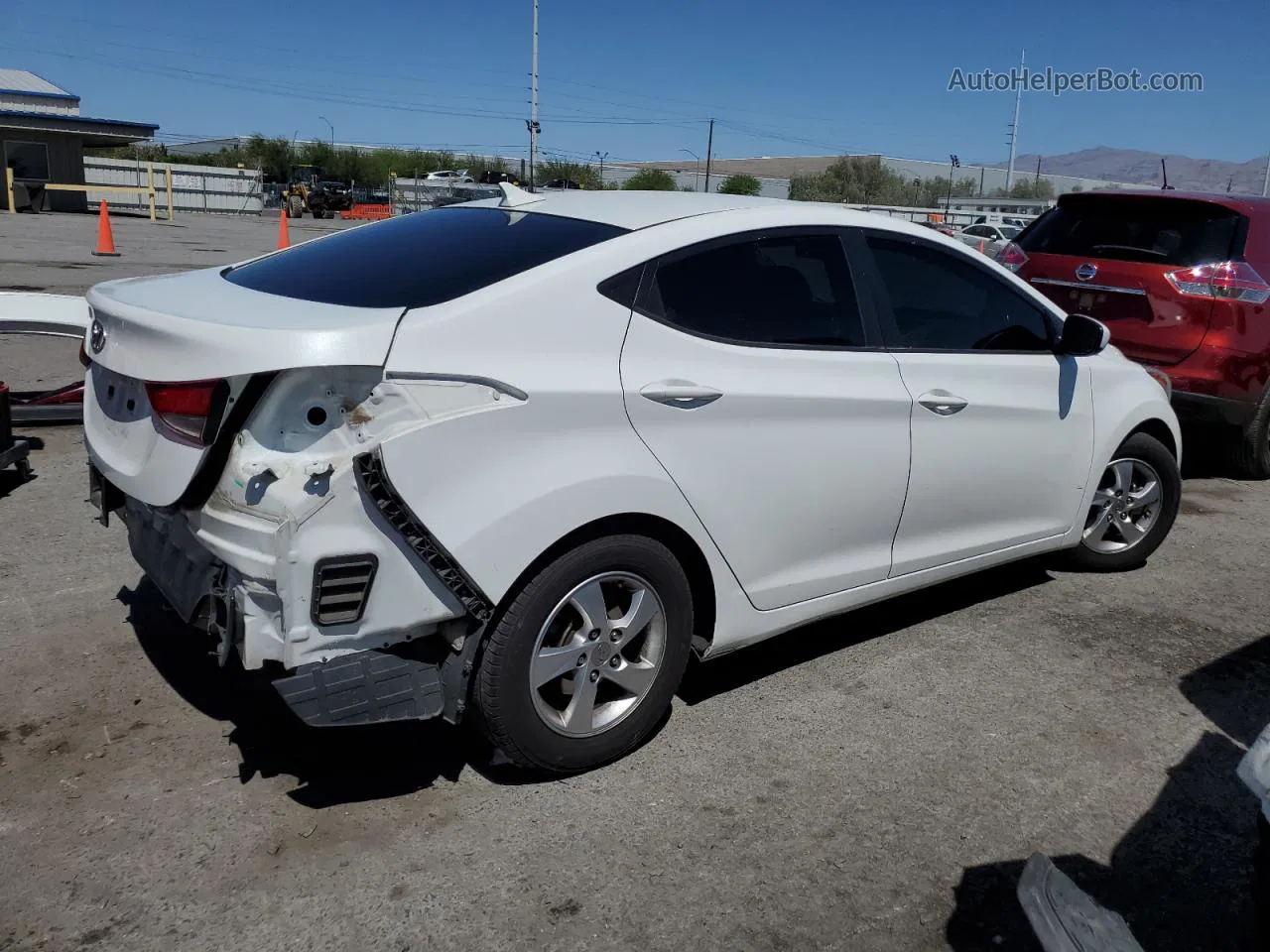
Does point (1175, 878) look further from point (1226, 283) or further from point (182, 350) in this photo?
point (1226, 283)

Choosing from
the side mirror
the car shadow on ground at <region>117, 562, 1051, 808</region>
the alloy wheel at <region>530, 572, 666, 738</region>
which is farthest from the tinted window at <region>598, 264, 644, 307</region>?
the side mirror

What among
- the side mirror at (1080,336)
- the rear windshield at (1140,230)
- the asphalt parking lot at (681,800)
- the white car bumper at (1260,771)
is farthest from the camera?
the rear windshield at (1140,230)

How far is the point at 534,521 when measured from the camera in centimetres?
296

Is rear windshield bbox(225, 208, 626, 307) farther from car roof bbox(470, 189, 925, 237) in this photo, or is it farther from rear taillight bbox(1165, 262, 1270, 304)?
rear taillight bbox(1165, 262, 1270, 304)

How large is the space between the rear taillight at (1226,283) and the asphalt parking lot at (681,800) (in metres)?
2.81

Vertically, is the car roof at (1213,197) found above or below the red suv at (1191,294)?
above

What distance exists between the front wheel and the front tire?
2667 millimetres

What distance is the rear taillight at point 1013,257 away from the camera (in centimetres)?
760

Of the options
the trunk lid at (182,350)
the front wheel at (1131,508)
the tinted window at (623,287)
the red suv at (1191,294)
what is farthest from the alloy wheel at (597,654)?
the red suv at (1191,294)

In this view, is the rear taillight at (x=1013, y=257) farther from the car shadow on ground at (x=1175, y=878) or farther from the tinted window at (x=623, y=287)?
the tinted window at (x=623, y=287)

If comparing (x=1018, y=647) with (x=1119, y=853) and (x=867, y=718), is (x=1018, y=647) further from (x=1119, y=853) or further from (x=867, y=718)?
(x=1119, y=853)

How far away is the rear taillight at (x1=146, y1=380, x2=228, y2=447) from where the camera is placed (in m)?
2.80

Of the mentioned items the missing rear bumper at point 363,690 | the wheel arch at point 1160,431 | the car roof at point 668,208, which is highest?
the car roof at point 668,208

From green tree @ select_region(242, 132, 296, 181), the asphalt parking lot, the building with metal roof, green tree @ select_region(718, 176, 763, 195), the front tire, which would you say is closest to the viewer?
the asphalt parking lot
